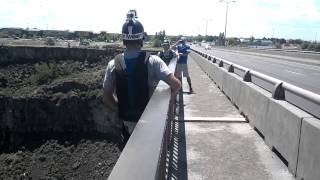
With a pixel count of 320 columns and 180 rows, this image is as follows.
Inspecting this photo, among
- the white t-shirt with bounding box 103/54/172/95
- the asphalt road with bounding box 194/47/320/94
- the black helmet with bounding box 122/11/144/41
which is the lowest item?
the asphalt road with bounding box 194/47/320/94

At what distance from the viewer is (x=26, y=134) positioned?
5362 cm

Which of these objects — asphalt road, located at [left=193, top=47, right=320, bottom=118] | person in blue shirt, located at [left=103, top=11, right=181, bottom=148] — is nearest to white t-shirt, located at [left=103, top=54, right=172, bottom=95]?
person in blue shirt, located at [left=103, top=11, right=181, bottom=148]

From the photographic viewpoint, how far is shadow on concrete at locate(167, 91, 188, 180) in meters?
5.73

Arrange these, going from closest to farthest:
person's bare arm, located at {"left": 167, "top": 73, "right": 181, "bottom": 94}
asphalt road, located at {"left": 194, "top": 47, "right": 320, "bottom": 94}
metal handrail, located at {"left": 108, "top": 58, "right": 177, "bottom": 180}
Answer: metal handrail, located at {"left": 108, "top": 58, "right": 177, "bottom": 180} < person's bare arm, located at {"left": 167, "top": 73, "right": 181, "bottom": 94} < asphalt road, located at {"left": 194, "top": 47, "right": 320, "bottom": 94}

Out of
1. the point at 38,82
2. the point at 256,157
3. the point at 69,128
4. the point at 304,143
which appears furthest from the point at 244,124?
the point at 38,82

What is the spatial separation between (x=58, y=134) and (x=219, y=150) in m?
46.5

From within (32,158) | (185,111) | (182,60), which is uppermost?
(182,60)

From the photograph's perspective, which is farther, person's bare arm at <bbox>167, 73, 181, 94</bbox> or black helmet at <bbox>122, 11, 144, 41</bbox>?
person's bare arm at <bbox>167, 73, 181, 94</bbox>

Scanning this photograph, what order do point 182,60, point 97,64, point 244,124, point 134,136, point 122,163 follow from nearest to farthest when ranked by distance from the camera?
point 122,163 → point 134,136 → point 244,124 → point 182,60 → point 97,64

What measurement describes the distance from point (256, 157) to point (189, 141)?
1.31m

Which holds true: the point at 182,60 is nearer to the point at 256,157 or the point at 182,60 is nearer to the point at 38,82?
the point at 256,157

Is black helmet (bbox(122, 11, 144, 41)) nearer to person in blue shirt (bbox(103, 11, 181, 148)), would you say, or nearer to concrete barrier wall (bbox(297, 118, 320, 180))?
person in blue shirt (bbox(103, 11, 181, 148))

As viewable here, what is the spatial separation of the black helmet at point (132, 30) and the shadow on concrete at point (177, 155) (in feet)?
5.88

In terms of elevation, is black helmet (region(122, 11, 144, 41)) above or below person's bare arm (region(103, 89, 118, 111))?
above
